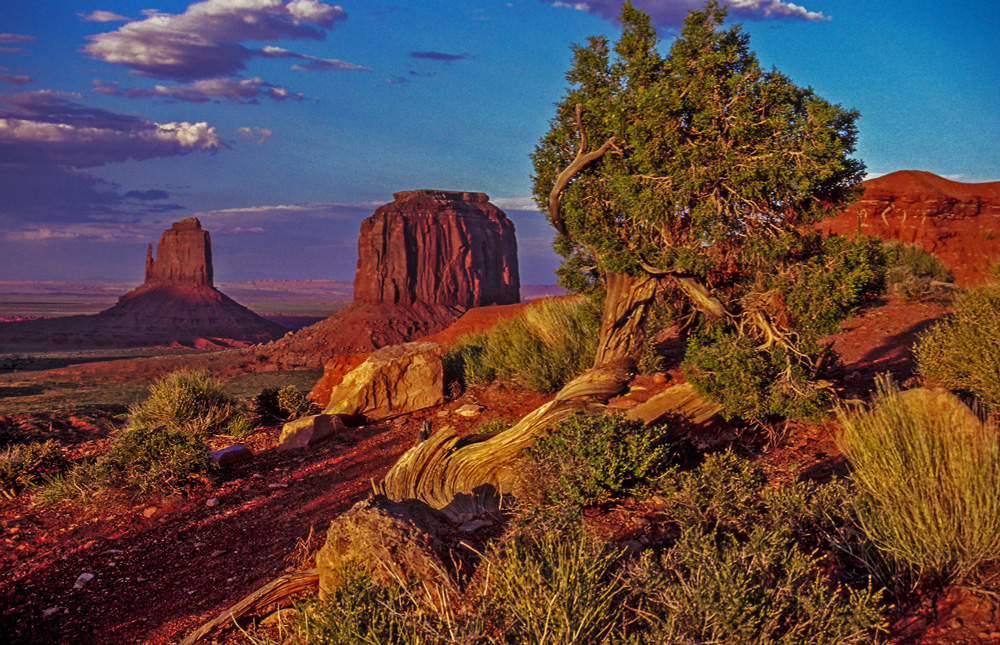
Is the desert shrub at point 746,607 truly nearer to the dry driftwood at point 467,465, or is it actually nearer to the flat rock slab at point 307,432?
the dry driftwood at point 467,465

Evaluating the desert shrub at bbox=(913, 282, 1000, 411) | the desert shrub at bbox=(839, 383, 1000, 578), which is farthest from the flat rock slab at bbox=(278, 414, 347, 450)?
the desert shrub at bbox=(913, 282, 1000, 411)

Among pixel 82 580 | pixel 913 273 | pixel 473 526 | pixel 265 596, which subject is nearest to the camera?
pixel 265 596

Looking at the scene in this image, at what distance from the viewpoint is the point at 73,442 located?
10.8m

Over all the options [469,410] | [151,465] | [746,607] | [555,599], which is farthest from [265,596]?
[469,410]

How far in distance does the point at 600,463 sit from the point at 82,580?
189 inches

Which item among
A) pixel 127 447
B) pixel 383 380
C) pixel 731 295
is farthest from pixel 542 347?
pixel 127 447

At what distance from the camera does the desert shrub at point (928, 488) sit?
3.35 metres

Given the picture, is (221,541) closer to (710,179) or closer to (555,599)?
(555,599)

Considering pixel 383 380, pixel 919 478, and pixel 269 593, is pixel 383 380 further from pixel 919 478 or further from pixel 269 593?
pixel 919 478

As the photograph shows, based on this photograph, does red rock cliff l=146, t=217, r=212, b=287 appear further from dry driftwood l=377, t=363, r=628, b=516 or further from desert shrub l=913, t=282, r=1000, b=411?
desert shrub l=913, t=282, r=1000, b=411

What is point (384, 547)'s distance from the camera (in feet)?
11.1

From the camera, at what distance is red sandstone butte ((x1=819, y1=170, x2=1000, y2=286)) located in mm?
22625

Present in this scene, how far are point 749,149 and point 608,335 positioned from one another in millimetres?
3130

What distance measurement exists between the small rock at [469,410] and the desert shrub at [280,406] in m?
3.83
